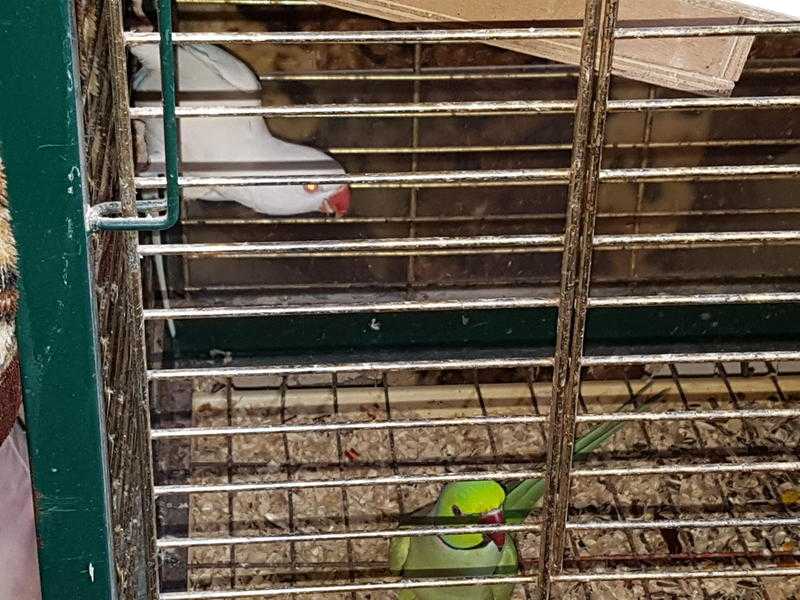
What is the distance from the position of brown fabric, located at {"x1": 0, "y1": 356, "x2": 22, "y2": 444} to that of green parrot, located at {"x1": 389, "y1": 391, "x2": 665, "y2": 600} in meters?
0.49

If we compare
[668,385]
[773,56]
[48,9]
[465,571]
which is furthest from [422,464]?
[48,9]

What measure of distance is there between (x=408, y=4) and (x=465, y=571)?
59 cm

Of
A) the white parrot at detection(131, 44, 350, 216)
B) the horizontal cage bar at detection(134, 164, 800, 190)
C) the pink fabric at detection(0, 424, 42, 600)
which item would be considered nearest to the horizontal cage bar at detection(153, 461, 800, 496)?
the pink fabric at detection(0, 424, 42, 600)

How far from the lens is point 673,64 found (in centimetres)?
92

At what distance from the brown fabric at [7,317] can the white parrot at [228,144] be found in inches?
24.6

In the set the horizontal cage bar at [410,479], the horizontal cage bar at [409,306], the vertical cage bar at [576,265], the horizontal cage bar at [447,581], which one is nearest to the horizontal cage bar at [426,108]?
the vertical cage bar at [576,265]

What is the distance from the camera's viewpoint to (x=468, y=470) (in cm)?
150

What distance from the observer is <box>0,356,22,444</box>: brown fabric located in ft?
2.76

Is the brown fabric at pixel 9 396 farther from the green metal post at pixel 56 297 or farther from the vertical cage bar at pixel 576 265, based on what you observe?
the vertical cage bar at pixel 576 265

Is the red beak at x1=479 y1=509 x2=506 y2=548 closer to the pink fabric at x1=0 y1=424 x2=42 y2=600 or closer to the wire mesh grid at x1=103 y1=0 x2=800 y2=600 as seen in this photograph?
the wire mesh grid at x1=103 y1=0 x2=800 y2=600

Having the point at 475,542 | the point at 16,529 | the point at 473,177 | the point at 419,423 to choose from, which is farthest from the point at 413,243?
the point at 475,542

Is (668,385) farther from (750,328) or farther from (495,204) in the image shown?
(495,204)

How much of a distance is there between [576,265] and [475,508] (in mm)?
451

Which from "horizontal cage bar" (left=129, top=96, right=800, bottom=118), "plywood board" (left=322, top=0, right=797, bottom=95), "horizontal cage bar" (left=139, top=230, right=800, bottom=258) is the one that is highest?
"plywood board" (left=322, top=0, right=797, bottom=95)
